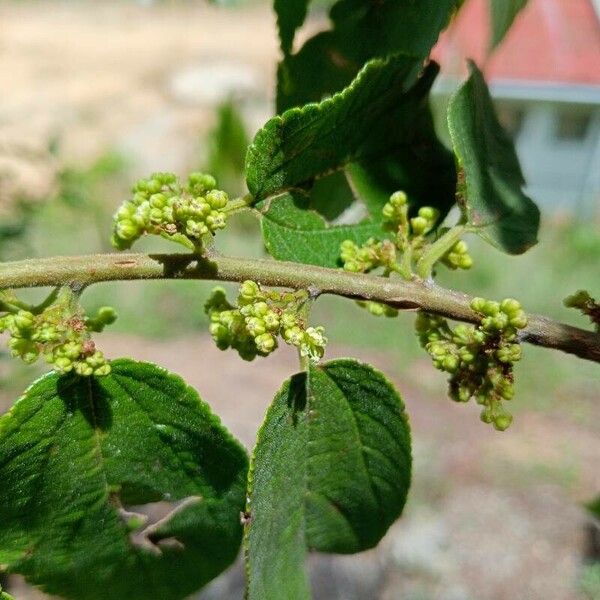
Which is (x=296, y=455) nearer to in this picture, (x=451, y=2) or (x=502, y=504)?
(x=451, y=2)

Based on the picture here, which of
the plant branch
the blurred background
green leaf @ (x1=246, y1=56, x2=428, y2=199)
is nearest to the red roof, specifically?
the blurred background

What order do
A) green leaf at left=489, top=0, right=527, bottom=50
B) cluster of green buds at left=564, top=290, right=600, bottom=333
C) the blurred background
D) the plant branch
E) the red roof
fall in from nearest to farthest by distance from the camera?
the plant branch, cluster of green buds at left=564, top=290, right=600, bottom=333, green leaf at left=489, top=0, right=527, bottom=50, the blurred background, the red roof

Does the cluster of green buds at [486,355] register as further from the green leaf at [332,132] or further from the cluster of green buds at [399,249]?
the green leaf at [332,132]

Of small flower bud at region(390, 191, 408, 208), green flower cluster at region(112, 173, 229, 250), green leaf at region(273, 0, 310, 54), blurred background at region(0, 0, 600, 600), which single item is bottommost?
blurred background at region(0, 0, 600, 600)

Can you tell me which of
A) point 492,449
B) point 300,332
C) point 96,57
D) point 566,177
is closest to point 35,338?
point 300,332

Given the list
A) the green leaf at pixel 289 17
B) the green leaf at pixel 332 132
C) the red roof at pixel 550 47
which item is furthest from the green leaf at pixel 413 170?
the red roof at pixel 550 47

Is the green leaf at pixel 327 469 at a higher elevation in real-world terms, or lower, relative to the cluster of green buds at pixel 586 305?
lower

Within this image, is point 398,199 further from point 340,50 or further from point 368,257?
point 340,50

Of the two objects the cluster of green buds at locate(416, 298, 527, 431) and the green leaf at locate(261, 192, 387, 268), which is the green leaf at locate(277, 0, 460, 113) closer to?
the green leaf at locate(261, 192, 387, 268)
